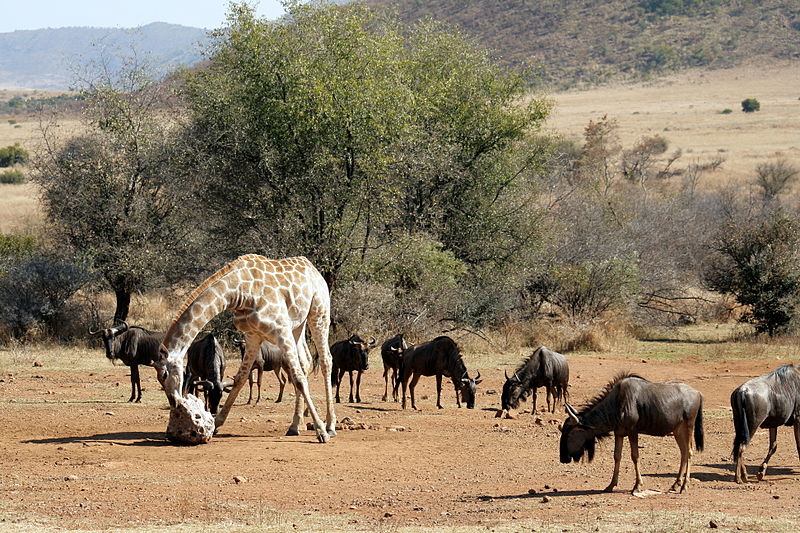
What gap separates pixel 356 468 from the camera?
1290 cm

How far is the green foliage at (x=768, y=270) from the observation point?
28.2 meters

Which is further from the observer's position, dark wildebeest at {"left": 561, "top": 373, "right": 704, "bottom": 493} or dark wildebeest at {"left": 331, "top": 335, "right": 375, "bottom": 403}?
dark wildebeest at {"left": 331, "top": 335, "right": 375, "bottom": 403}

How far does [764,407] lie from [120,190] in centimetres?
1881

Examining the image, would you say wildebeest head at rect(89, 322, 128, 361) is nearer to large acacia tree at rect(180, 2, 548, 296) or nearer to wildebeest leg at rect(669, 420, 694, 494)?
large acacia tree at rect(180, 2, 548, 296)

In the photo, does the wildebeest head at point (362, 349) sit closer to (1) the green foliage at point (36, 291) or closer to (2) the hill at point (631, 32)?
(1) the green foliage at point (36, 291)

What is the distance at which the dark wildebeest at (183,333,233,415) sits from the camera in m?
15.6

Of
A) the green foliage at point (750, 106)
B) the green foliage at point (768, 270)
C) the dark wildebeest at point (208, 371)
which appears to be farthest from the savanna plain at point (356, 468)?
the green foliage at point (750, 106)

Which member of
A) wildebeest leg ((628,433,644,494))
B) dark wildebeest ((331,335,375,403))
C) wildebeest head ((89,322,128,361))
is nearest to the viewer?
wildebeest leg ((628,433,644,494))

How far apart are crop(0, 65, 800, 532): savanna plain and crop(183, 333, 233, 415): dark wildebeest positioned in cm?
57

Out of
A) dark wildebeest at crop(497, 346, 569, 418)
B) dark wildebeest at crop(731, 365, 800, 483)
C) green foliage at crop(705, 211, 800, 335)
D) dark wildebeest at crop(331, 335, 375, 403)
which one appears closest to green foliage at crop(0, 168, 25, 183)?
green foliage at crop(705, 211, 800, 335)

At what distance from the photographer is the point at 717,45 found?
111438 millimetres

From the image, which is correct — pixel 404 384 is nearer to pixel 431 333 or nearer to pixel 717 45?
pixel 431 333

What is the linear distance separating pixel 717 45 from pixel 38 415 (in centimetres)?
10686

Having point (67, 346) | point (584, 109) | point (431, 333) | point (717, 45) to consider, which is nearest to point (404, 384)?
point (431, 333)
